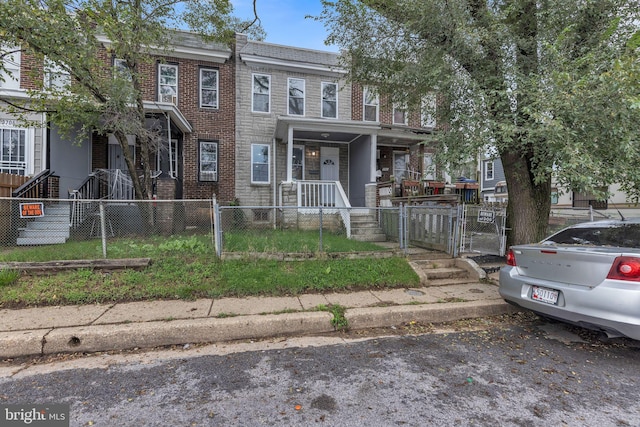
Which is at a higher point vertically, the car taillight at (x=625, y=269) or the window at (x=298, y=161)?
the window at (x=298, y=161)

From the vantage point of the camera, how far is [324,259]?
6.30 meters

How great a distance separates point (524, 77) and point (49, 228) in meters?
10.0

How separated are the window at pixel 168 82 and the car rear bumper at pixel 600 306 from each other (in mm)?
12381

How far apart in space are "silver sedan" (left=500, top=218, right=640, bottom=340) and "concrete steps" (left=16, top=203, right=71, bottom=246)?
8.91 m

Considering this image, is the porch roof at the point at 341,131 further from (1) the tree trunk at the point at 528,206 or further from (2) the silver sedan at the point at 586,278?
(2) the silver sedan at the point at 586,278

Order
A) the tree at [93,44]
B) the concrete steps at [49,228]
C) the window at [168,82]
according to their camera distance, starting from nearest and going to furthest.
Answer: the tree at [93,44], the concrete steps at [49,228], the window at [168,82]

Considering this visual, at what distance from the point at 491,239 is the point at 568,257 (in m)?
4.13

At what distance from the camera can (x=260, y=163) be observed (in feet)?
41.1

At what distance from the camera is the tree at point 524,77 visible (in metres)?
4.41

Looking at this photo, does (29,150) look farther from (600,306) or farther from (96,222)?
(600,306)

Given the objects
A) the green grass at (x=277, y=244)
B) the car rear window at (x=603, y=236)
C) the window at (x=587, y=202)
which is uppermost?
the window at (x=587, y=202)

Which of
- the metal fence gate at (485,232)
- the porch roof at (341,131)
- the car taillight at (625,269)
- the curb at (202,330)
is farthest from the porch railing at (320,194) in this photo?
the car taillight at (625,269)

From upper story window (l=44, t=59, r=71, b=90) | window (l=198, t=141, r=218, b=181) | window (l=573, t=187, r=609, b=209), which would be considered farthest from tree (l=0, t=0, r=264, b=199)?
window (l=573, t=187, r=609, b=209)

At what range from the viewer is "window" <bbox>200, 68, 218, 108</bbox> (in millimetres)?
12141
